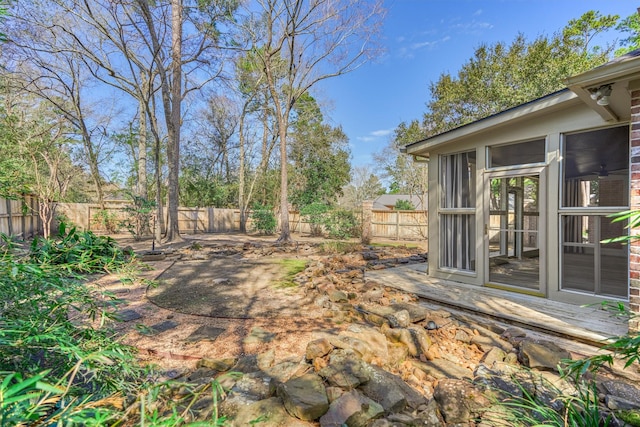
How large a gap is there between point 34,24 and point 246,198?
489 inches

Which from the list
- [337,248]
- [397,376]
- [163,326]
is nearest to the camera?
[397,376]

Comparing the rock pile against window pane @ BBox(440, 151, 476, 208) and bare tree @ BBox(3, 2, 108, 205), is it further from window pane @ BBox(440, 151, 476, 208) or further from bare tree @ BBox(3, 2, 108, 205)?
bare tree @ BBox(3, 2, 108, 205)

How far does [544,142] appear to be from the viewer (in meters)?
3.88

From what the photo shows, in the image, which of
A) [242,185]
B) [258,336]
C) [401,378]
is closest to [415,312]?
[401,378]

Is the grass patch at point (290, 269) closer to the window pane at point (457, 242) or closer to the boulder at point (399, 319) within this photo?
the boulder at point (399, 319)

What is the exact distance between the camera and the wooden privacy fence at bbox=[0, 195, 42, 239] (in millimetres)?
7734

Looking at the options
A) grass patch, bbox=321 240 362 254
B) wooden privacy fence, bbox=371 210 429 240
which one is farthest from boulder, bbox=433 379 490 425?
wooden privacy fence, bbox=371 210 429 240

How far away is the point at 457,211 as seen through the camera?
4871 millimetres

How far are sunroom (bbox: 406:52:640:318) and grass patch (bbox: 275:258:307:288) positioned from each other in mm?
2616

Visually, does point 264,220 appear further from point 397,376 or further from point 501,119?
point 397,376

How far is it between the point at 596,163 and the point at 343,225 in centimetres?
900

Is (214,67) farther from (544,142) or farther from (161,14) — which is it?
(544,142)

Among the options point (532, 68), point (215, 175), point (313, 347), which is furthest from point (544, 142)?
point (215, 175)

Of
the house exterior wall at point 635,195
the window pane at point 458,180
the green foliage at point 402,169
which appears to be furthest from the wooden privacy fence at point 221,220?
the house exterior wall at point 635,195
